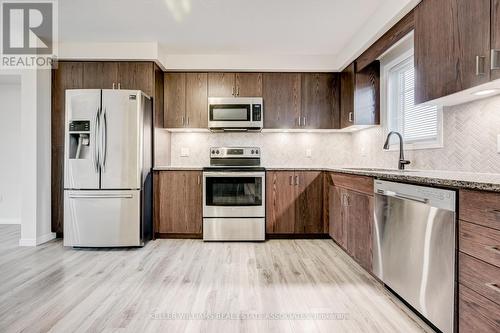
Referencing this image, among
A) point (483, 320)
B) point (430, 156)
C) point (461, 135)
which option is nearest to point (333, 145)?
point (430, 156)

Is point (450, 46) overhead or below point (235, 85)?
below

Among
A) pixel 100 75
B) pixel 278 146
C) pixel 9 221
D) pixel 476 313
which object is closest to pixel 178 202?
pixel 278 146

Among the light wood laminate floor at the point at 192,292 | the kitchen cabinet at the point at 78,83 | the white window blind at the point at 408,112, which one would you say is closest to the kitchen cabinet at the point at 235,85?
the kitchen cabinet at the point at 78,83

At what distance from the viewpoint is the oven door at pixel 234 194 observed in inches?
143

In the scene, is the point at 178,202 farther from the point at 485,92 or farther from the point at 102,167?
the point at 485,92

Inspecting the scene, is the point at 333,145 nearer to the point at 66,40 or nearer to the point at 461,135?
the point at 461,135

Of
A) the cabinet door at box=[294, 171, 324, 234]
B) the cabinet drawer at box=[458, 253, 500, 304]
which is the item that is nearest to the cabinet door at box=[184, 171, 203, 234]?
the cabinet door at box=[294, 171, 324, 234]

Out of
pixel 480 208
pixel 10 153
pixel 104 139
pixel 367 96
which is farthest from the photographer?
pixel 10 153

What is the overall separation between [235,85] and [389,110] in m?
1.96

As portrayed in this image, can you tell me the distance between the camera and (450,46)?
1.82 metres

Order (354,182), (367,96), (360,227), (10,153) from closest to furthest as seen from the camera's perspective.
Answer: (360,227)
(354,182)
(367,96)
(10,153)

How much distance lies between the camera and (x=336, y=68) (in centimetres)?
397

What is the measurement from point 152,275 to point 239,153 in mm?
2112

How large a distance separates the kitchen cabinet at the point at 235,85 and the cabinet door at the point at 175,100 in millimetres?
381
